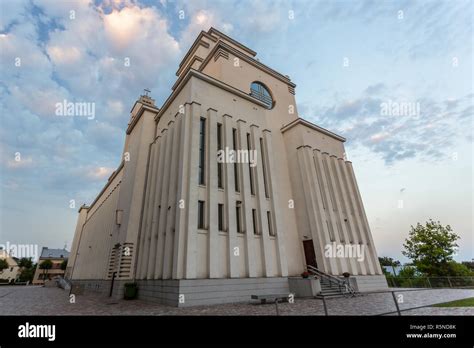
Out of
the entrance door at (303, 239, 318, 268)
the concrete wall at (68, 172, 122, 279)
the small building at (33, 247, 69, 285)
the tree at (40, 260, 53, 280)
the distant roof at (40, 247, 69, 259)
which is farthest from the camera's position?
the distant roof at (40, 247, 69, 259)

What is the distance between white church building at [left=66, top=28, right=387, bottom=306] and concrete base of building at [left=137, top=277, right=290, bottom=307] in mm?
54

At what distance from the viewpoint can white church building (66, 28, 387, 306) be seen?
13.5 metres

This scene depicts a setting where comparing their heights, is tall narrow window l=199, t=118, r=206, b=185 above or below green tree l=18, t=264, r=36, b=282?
above

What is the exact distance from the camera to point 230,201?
15367 mm

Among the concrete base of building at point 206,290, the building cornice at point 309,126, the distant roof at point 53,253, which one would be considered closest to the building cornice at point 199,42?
the building cornice at point 309,126

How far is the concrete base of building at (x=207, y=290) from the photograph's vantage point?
11586mm

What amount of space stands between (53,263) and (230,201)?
89248mm

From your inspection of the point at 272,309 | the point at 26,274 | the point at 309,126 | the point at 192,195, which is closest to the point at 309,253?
the point at 272,309

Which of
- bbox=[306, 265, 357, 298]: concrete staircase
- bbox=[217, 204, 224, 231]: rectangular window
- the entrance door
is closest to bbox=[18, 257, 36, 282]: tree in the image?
bbox=[217, 204, 224, 231]: rectangular window

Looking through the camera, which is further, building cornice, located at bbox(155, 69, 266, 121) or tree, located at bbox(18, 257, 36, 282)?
tree, located at bbox(18, 257, 36, 282)

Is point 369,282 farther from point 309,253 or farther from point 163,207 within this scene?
point 163,207

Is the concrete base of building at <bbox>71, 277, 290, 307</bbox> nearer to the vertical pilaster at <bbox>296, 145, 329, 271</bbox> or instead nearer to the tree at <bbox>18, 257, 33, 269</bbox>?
the vertical pilaster at <bbox>296, 145, 329, 271</bbox>
